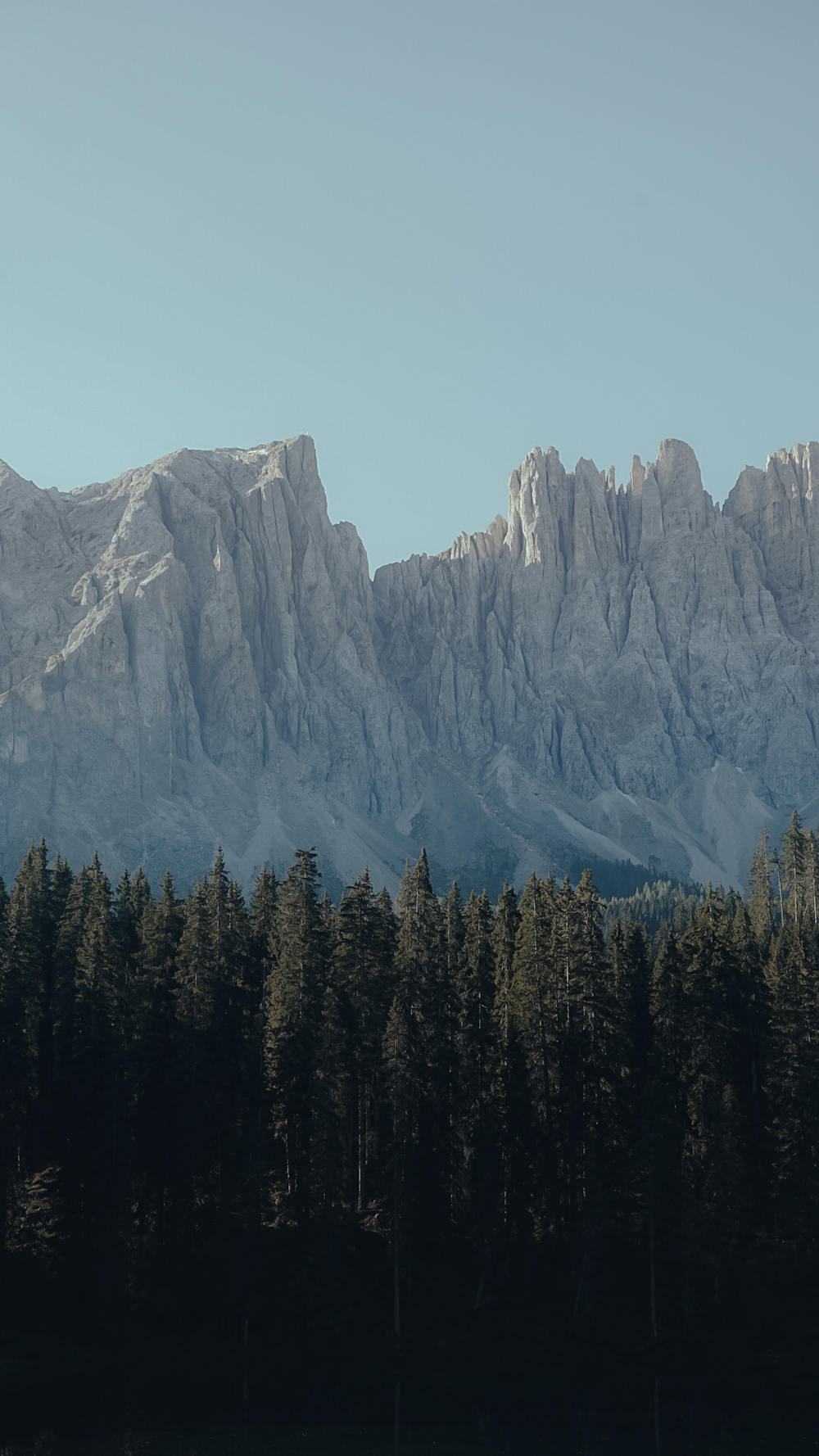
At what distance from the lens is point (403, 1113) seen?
5975 centimetres

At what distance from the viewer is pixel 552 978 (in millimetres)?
63594

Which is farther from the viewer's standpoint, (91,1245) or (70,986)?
(70,986)

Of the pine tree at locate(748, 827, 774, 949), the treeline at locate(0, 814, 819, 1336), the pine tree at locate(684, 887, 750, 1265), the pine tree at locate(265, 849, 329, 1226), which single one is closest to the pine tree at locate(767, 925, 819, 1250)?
the treeline at locate(0, 814, 819, 1336)

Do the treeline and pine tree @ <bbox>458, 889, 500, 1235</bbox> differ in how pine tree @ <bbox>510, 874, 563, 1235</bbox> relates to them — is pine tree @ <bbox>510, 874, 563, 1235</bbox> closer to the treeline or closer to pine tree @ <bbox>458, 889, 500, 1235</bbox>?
the treeline

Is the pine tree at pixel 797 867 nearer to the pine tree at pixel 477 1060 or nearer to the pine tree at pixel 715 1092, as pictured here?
the pine tree at pixel 715 1092

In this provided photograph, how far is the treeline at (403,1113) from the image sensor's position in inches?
2336

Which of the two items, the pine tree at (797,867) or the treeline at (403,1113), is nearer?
the treeline at (403,1113)

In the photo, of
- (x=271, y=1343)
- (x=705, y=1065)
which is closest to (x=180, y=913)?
(x=271, y=1343)

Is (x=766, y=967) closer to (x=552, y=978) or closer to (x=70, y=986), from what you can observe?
(x=552, y=978)

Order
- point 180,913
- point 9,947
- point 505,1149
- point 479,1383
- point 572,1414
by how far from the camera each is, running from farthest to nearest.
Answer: point 180,913
point 9,947
point 505,1149
point 479,1383
point 572,1414

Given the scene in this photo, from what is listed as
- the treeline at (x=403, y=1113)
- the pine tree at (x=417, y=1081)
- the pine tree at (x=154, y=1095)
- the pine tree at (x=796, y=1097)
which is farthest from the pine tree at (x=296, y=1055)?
the pine tree at (x=796, y=1097)

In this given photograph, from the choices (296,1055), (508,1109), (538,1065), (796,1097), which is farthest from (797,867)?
(296,1055)

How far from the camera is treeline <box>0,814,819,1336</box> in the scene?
59.3 meters

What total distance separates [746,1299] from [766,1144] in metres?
7.71
